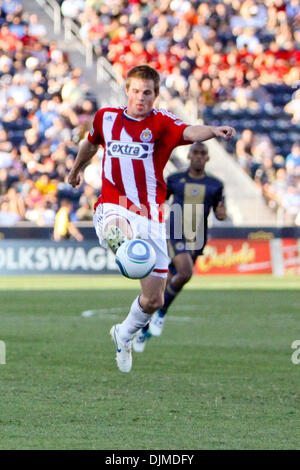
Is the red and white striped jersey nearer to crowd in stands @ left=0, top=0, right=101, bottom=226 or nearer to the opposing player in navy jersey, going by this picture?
the opposing player in navy jersey

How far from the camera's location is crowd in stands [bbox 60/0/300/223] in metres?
26.6

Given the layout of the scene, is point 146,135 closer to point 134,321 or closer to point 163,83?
point 134,321

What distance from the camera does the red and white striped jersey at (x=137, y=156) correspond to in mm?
8180

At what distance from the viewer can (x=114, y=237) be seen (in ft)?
25.6

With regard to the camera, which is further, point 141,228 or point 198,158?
point 198,158

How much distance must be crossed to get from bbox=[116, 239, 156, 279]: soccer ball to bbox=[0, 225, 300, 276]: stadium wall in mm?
14866

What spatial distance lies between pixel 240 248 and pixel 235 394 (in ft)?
51.6

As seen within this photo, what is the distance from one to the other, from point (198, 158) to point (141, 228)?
15.1 feet

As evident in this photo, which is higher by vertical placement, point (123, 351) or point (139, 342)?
point (123, 351)

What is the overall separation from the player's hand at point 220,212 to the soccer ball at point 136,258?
4.36 m

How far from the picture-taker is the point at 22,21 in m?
28.4

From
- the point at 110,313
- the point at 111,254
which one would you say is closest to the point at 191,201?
the point at 110,313

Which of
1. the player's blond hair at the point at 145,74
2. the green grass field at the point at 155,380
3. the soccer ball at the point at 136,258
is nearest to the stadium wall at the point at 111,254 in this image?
the green grass field at the point at 155,380
